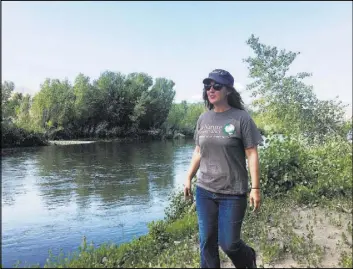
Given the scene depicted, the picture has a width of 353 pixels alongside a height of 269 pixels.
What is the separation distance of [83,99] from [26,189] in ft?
171

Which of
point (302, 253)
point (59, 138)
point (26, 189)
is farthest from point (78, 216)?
point (59, 138)

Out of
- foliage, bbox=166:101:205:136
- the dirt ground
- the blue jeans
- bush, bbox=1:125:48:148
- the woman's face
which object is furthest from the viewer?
foliage, bbox=166:101:205:136

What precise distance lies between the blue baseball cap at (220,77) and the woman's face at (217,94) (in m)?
0.04

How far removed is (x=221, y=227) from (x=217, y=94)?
1293 millimetres

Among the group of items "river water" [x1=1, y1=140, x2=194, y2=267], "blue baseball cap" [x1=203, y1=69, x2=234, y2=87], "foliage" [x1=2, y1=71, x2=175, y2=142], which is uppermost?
"foliage" [x1=2, y1=71, x2=175, y2=142]

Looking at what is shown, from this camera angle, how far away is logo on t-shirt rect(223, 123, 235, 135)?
3.85 m

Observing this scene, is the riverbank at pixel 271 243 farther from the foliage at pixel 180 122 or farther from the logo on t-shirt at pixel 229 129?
the foliage at pixel 180 122

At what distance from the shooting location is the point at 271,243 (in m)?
5.57

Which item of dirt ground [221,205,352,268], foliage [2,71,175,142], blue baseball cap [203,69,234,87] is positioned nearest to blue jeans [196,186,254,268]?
dirt ground [221,205,352,268]

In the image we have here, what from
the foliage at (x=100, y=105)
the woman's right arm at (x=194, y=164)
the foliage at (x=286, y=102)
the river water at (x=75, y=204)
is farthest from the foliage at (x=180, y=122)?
the woman's right arm at (x=194, y=164)

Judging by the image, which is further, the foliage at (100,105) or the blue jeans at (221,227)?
the foliage at (100,105)

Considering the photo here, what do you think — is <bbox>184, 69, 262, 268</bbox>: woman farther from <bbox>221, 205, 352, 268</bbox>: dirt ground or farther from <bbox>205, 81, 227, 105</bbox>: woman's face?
<bbox>221, 205, 352, 268</bbox>: dirt ground

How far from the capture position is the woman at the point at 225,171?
12.6 feet

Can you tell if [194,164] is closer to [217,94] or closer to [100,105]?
[217,94]
